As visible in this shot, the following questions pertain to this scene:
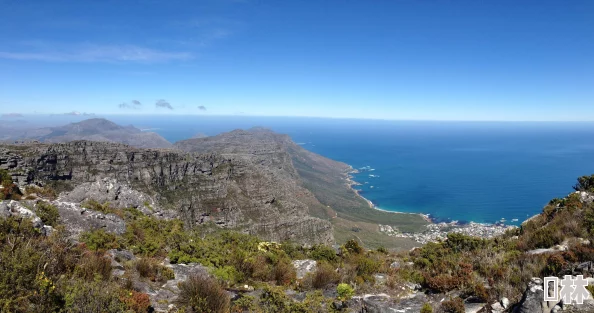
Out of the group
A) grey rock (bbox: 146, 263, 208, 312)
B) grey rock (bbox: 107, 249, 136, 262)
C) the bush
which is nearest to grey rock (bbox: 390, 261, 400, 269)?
grey rock (bbox: 146, 263, 208, 312)

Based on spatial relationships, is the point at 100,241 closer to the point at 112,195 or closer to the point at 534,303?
the point at 534,303

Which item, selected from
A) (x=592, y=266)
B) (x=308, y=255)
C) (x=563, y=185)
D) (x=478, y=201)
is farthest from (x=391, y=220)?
(x=592, y=266)

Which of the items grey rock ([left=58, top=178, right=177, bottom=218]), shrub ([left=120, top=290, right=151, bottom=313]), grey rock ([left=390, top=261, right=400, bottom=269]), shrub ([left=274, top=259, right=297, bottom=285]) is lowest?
grey rock ([left=58, top=178, right=177, bottom=218])

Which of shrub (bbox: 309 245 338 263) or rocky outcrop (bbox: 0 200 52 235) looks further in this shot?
shrub (bbox: 309 245 338 263)

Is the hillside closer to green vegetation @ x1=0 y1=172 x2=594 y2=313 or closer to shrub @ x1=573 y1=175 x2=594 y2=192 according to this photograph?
green vegetation @ x1=0 y1=172 x2=594 y2=313

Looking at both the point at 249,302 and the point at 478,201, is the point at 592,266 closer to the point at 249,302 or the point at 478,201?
the point at 249,302

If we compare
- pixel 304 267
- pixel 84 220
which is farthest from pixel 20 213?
pixel 304 267
